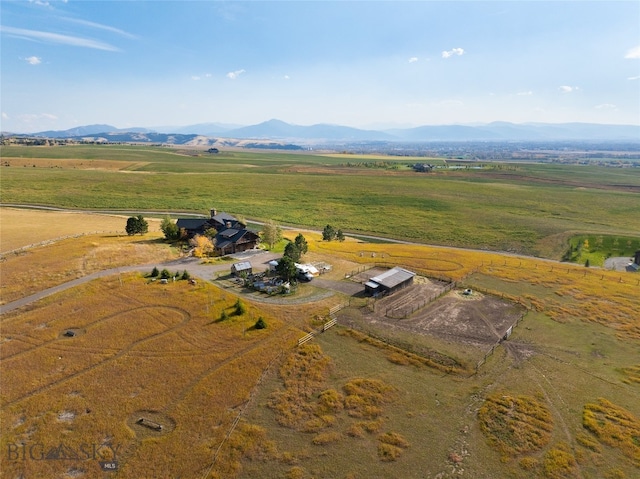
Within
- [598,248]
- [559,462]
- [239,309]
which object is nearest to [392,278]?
[239,309]

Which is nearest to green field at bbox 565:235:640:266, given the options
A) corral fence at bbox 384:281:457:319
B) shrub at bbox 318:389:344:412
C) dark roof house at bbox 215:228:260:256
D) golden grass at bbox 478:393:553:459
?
corral fence at bbox 384:281:457:319

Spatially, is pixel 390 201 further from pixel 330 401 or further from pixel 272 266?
pixel 330 401

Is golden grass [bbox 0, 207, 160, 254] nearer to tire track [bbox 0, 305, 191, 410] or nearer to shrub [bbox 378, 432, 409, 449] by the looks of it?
tire track [bbox 0, 305, 191, 410]

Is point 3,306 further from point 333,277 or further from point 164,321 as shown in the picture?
point 333,277

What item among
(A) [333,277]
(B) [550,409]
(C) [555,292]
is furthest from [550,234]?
(B) [550,409]

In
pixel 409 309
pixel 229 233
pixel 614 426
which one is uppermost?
pixel 229 233
